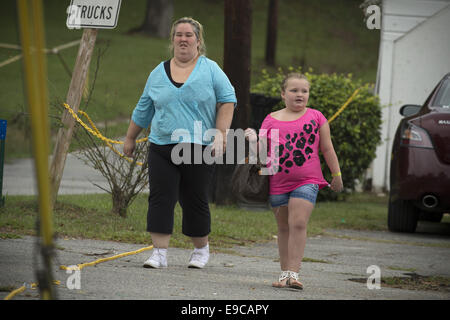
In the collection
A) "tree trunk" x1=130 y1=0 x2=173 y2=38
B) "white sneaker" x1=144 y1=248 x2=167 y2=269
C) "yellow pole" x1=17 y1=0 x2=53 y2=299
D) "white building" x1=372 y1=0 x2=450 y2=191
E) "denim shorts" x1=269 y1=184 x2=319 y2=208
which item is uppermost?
"tree trunk" x1=130 y1=0 x2=173 y2=38

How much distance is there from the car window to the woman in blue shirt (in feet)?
12.7

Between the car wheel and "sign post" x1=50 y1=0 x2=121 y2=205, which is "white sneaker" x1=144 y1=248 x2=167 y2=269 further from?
the car wheel

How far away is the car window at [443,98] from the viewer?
27.4ft

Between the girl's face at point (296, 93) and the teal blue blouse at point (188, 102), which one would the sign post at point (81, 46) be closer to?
the teal blue blouse at point (188, 102)

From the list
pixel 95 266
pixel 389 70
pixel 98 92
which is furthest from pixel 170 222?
pixel 98 92

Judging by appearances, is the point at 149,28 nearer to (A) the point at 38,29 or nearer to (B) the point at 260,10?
(B) the point at 260,10

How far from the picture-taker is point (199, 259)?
17.9 ft

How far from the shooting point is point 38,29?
2.27m

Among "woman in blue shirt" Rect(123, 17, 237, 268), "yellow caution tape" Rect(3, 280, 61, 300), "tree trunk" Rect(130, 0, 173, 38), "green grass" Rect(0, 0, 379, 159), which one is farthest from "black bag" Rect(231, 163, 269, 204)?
"tree trunk" Rect(130, 0, 173, 38)

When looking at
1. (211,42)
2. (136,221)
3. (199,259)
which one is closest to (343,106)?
(136,221)

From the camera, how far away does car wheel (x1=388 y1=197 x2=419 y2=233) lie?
8.65 metres

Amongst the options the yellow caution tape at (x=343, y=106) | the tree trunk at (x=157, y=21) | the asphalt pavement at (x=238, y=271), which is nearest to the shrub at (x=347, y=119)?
the yellow caution tape at (x=343, y=106)

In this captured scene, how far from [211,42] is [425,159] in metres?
26.9
